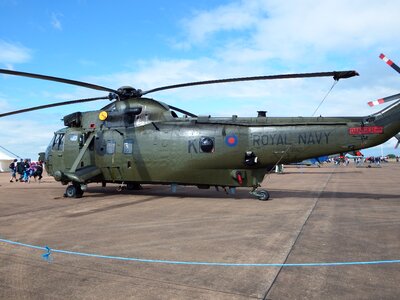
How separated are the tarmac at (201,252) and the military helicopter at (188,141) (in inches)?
91.9

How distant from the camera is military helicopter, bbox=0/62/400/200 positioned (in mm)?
12328

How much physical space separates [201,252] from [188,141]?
787cm

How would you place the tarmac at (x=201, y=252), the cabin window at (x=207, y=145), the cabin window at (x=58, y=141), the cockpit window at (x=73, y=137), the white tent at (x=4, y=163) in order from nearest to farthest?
the tarmac at (x=201, y=252) → the cabin window at (x=207, y=145) → the cockpit window at (x=73, y=137) → the cabin window at (x=58, y=141) → the white tent at (x=4, y=163)

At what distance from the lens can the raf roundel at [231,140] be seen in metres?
13.2

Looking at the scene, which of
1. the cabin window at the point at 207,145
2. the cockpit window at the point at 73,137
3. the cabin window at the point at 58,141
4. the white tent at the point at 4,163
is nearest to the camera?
the cabin window at the point at 207,145

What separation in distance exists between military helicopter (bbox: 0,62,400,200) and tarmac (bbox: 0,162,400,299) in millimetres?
2336

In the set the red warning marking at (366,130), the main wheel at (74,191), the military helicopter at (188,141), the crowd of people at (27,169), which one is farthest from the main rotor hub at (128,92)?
the crowd of people at (27,169)

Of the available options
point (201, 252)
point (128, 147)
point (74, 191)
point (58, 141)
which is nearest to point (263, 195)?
point (128, 147)

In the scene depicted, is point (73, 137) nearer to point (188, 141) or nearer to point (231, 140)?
point (188, 141)

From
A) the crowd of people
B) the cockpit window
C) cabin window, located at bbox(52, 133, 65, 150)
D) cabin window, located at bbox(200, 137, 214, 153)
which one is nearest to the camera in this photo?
cabin window, located at bbox(200, 137, 214, 153)

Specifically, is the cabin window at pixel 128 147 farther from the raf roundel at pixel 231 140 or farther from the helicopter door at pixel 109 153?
the raf roundel at pixel 231 140

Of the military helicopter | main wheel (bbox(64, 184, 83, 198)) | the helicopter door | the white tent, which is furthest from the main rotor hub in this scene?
the white tent

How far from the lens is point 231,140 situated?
13266mm

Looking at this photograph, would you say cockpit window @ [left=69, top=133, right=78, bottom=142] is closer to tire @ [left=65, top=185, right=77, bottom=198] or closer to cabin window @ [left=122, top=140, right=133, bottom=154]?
tire @ [left=65, top=185, right=77, bottom=198]
